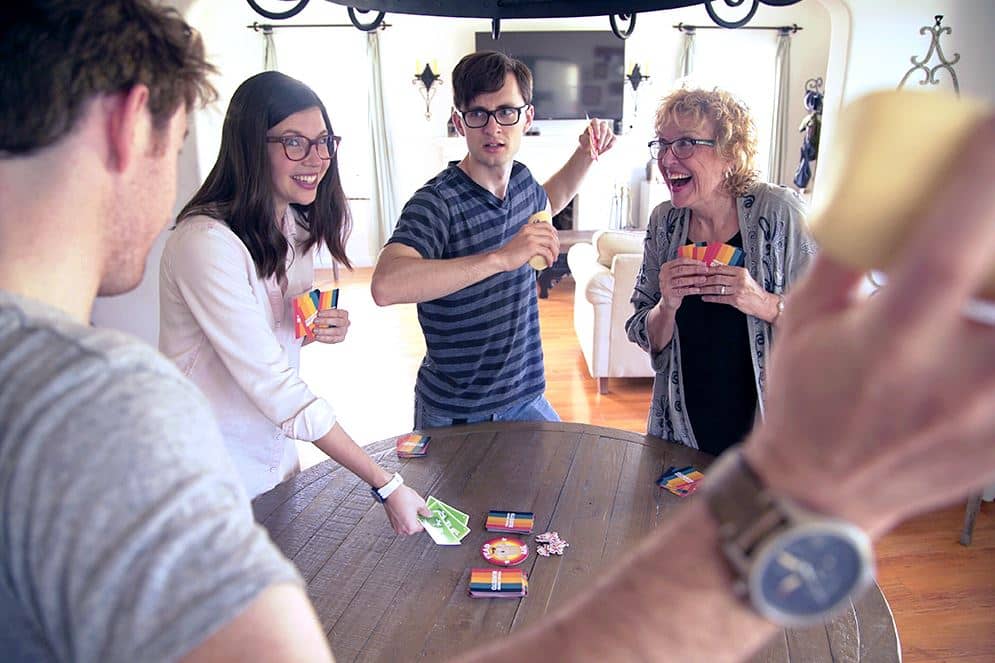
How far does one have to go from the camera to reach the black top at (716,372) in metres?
1.93

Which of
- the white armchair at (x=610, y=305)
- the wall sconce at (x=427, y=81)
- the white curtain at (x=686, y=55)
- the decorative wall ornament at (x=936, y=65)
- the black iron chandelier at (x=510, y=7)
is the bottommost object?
the white armchair at (x=610, y=305)

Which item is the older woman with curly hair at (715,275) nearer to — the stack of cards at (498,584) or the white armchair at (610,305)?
the stack of cards at (498,584)

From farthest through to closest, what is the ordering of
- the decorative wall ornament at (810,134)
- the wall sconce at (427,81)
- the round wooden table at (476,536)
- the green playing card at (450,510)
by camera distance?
1. the wall sconce at (427,81)
2. the decorative wall ornament at (810,134)
3. the green playing card at (450,510)
4. the round wooden table at (476,536)

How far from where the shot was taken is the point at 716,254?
1.81 meters

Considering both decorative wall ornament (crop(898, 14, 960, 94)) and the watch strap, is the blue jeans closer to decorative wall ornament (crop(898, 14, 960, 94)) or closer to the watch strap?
the watch strap

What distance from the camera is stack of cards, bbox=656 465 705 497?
1647 millimetres

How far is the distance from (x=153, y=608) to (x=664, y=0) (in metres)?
Answer: 1.34

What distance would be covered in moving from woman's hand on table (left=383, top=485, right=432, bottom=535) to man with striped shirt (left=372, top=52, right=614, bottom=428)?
61 centimetres

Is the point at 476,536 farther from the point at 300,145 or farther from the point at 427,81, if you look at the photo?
the point at 427,81

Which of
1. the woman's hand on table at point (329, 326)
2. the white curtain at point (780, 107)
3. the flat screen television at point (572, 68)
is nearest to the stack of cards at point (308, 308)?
the woman's hand on table at point (329, 326)

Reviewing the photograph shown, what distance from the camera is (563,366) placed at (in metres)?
5.18

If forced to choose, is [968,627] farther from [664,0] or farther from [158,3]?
[158,3]

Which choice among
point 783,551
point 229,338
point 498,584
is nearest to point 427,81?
point 229,338

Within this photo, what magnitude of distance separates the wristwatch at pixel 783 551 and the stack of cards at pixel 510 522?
111 cm
